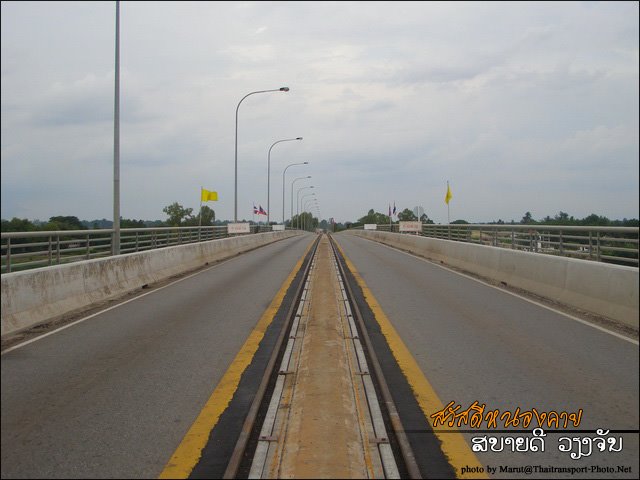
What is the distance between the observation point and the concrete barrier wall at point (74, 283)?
7.98 metres

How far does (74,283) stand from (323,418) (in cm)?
724

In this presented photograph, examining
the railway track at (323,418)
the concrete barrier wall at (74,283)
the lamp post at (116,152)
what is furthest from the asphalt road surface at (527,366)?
the lamp post at (116,152)

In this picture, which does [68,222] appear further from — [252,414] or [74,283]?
[252,414]

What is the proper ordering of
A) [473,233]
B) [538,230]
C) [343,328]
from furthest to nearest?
[473,233] → [538,230] → [343,328]

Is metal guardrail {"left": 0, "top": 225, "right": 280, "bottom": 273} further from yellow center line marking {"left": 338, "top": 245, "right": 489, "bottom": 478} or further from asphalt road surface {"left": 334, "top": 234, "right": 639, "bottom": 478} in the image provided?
asphalt road surface {"left": 334, "top": 234, "right": 639, "bottom": 478}

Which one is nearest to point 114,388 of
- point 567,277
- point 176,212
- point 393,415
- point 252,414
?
point 252,414

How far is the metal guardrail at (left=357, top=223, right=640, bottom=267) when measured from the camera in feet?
32.7

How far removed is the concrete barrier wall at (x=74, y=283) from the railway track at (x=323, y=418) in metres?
3.90

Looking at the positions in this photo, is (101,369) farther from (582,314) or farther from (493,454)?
(582,314)

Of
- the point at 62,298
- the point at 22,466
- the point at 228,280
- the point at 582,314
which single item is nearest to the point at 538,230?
the point at 582,314

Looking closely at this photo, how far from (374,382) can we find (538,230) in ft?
33.2

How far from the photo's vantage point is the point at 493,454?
3973 mm

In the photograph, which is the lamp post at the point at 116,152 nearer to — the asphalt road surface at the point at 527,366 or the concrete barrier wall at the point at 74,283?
the concrete barrier wall at the point at 74,283

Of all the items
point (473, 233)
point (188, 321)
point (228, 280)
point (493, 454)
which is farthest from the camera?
point (473, 233)
